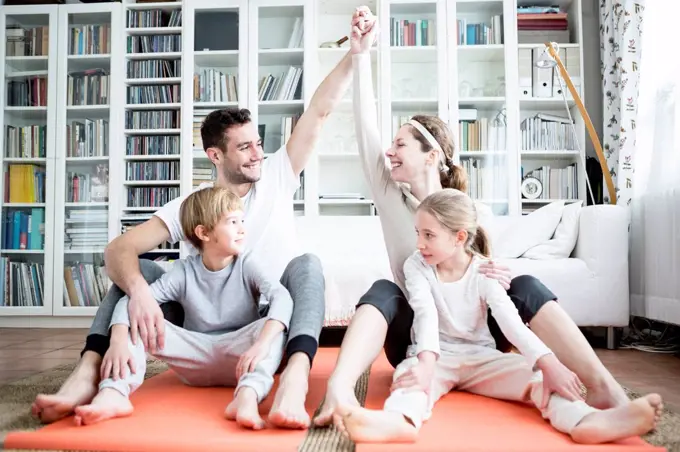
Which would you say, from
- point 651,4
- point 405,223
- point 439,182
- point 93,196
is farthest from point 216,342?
point 93,196

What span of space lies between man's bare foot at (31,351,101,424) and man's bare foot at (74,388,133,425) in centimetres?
6

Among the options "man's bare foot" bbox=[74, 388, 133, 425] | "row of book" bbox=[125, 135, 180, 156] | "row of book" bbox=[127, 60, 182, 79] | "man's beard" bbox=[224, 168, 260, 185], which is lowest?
"man's bare foot" bbox=[74, 388, 133, 425]

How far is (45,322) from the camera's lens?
3842mm

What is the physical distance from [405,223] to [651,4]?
2026 millimetres

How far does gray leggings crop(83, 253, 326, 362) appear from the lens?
133cm

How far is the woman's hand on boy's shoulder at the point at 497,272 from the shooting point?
4.50 feet

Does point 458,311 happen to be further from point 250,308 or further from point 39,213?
point 39,213

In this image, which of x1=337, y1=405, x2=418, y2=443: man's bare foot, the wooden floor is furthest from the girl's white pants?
the wooden floor

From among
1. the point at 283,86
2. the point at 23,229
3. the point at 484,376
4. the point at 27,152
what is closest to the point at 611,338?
the point at 484,376

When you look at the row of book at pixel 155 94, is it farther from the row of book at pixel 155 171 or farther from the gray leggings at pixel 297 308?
the gray leggings at pixel 297 308

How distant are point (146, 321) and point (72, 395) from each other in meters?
0.21

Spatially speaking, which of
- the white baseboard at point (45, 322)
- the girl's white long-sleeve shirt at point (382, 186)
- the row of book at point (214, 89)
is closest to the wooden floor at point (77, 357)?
the white baseboard at point (45, 322)

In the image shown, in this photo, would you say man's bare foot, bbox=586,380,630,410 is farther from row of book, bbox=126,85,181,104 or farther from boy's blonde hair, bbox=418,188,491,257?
row of book, bbox=126,85,181,104

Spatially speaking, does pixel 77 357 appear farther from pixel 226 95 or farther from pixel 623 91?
pixel 623 91
